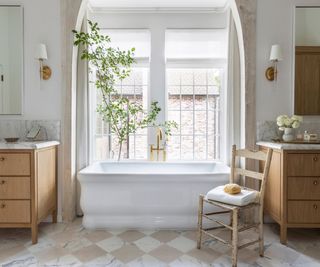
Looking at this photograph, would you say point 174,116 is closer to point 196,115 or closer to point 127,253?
point 196,115

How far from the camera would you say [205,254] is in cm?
199

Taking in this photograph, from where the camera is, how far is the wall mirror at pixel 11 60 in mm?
2639

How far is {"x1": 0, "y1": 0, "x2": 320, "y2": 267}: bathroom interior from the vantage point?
210 cm

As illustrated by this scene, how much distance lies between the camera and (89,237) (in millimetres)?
2299

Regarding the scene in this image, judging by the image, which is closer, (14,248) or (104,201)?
(14,248)

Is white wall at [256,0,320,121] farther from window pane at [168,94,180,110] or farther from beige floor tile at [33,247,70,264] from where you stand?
beige floor tile at [33,247,70,264]

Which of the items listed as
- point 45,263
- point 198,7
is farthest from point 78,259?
point 198,7

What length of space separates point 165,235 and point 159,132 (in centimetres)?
120

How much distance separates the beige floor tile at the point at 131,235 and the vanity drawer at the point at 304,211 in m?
1.34

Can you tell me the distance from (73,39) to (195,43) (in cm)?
145

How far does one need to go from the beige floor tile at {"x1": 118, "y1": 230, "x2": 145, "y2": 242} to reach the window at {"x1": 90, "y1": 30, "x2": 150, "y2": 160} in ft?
3.44

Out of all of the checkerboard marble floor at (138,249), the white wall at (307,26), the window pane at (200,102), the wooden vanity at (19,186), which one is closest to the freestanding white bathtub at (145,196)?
the checkerboard marble floor at (138,249)

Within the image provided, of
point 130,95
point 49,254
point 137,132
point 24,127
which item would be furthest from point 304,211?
point 24,127

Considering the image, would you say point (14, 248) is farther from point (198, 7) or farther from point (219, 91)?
point (198, 7)
